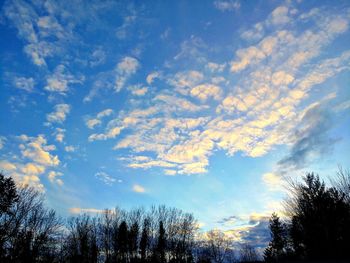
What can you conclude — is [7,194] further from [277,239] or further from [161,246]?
[277,239]

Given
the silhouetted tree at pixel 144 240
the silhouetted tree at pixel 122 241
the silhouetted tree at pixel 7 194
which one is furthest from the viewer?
the silhouetted tree at pixel 144 240

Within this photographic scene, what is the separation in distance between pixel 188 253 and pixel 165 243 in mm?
8332

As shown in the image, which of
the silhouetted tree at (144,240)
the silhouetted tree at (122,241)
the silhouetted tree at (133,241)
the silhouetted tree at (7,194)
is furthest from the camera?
the silhouetted tree at (144,240)

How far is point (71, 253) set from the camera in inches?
2201

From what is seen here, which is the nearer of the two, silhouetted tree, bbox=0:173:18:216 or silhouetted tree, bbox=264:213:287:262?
silhouetted tree, bbox=0:173:18:216

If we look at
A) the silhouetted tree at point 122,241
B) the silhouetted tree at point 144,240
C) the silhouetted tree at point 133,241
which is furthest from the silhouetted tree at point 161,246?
the silhouetted tree at point 122,241

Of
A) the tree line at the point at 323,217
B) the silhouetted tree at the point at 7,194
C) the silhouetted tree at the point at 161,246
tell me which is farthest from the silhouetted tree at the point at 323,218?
the silhouetted tree at the point at 161,246

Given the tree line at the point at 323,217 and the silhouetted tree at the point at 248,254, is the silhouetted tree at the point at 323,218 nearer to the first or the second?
the tree line at the point at 323,217

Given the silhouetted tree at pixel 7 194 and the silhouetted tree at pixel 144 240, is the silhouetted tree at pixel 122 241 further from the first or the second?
the silhouetted tree at pixel 7 194

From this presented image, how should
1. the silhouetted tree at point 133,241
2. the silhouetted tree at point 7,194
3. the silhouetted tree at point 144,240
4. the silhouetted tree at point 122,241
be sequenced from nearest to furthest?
the silhouetted tree at point 7,194 < the silhouetted tree at point 122,241 < the silhouetted tree at point 133,241 < the silhouetted tree at point 144,240

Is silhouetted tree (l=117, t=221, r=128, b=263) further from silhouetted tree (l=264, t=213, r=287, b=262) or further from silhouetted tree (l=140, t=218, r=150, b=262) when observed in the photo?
silhouetted tree (l=264, t=213, r=287, b=262)

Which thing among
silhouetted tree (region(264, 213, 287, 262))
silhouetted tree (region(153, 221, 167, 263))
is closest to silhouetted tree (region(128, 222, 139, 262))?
silhouetted tree (region(153, 221, 167, 263))

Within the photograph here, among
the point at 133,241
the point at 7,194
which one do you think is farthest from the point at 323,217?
the point at 133,241

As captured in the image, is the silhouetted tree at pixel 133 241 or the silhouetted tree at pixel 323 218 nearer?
the silhouetted tree at pixel 323 218
